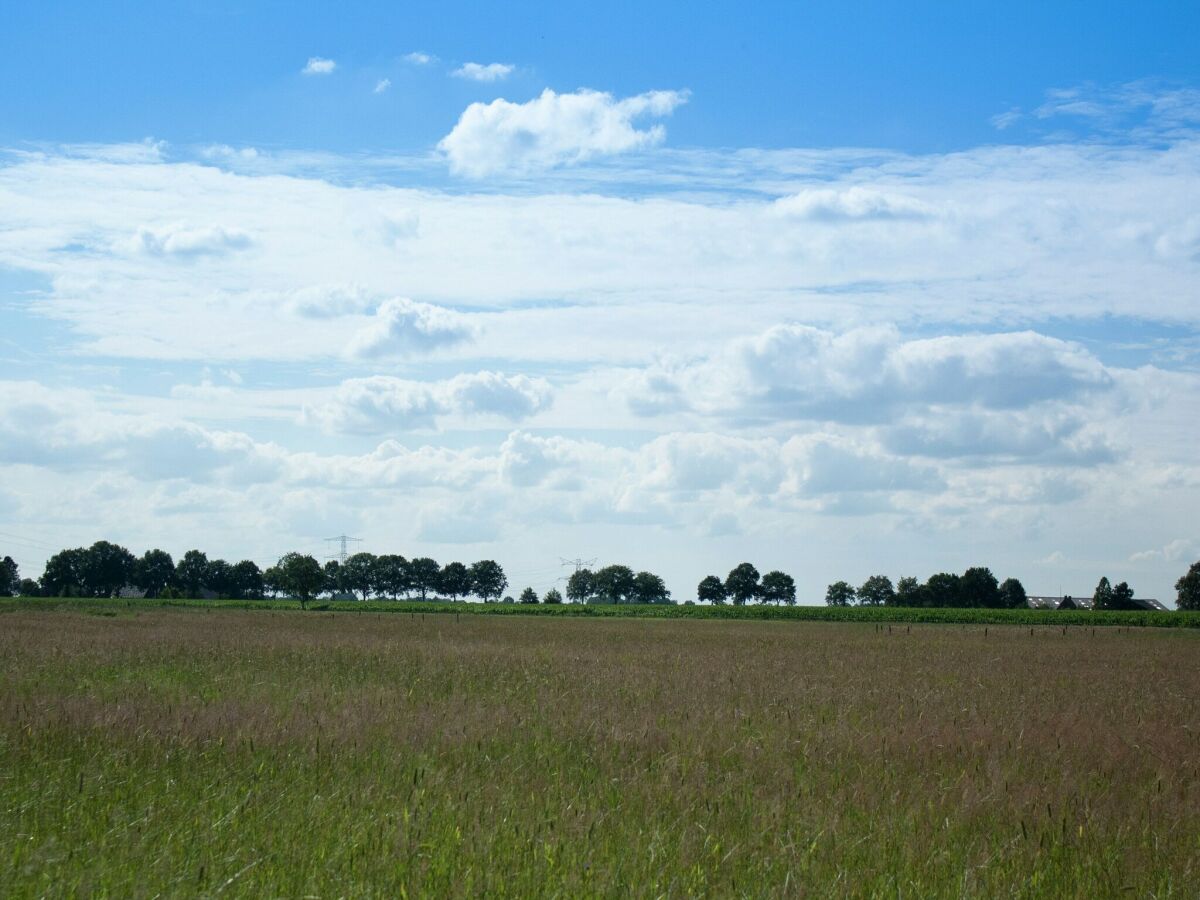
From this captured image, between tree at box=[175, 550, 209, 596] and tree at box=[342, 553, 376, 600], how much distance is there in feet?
78.4

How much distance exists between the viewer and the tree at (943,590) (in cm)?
14638

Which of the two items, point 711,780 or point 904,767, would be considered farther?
point 904,767

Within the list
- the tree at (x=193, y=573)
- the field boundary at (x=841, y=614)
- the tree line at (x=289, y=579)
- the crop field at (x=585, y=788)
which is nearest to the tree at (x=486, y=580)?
the tree line at (x=289, y=579)

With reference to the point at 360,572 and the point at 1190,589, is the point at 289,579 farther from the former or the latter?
the point at 1190,589

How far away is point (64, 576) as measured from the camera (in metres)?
145

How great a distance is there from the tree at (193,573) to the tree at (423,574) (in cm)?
3269

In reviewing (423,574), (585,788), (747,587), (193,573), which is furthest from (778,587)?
A: (585,788)

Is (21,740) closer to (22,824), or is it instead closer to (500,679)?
(22,824)

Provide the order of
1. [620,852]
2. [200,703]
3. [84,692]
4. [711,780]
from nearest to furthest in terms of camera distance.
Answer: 1. [620,852]
2. [711,780]
3. [200,703]
4. [84,692]

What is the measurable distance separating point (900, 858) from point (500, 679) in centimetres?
1018

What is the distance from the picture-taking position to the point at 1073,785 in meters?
9.50

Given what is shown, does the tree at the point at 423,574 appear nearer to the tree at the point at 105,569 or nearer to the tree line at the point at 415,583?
the tree line at the point at 415,583


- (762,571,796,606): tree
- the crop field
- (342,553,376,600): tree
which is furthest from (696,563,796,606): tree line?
the crop field

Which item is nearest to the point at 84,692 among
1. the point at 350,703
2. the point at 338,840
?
the point at 350,703
